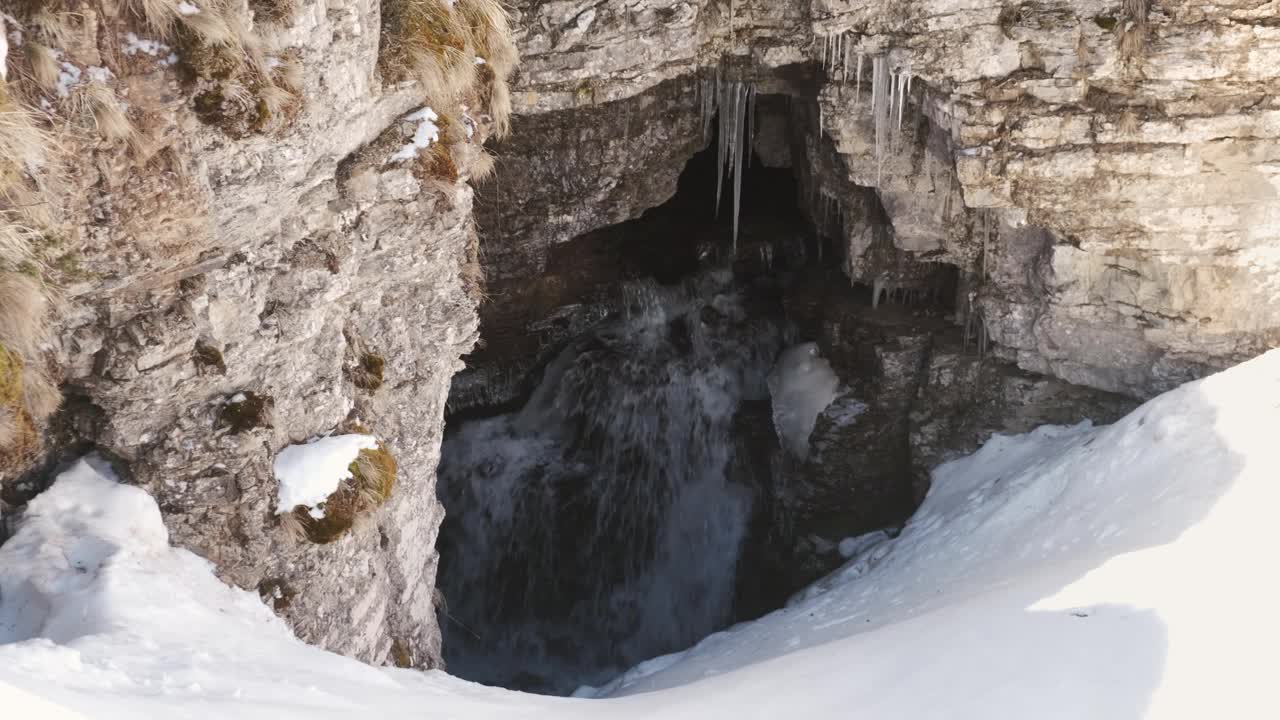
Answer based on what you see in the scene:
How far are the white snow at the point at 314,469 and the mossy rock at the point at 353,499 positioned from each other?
0.13 feet

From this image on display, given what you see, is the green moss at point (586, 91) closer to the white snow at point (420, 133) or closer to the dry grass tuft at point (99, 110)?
the white snow at point (420, 133)

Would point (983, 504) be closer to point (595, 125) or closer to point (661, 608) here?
point (661, 608)

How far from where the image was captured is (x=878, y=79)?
10.9 meters

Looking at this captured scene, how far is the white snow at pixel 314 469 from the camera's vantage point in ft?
21.0

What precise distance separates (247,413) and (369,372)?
1.49 meters

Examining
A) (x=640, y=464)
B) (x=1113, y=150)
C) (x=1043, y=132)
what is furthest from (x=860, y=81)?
(x=640, y=464)

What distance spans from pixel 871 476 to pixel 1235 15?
707 cm

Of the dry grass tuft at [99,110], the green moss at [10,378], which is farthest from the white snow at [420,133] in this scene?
the green moss at [10,378]

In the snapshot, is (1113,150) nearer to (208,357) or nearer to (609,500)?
(609,500)

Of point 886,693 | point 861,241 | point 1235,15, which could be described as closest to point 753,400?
point 861,241

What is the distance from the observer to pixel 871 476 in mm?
13914

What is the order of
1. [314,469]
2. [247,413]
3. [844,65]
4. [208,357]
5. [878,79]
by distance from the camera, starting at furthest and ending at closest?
[844,65]
[878,79]
[314,469]
[247,413]
[208,357]

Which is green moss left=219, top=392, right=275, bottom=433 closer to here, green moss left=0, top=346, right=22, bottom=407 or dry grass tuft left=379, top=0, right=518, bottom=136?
green moss left=0, top=346, right=22, bottom=407

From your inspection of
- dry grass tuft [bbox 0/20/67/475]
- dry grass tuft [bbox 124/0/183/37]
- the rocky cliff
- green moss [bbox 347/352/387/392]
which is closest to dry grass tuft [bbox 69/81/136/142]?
the rocky cliff
